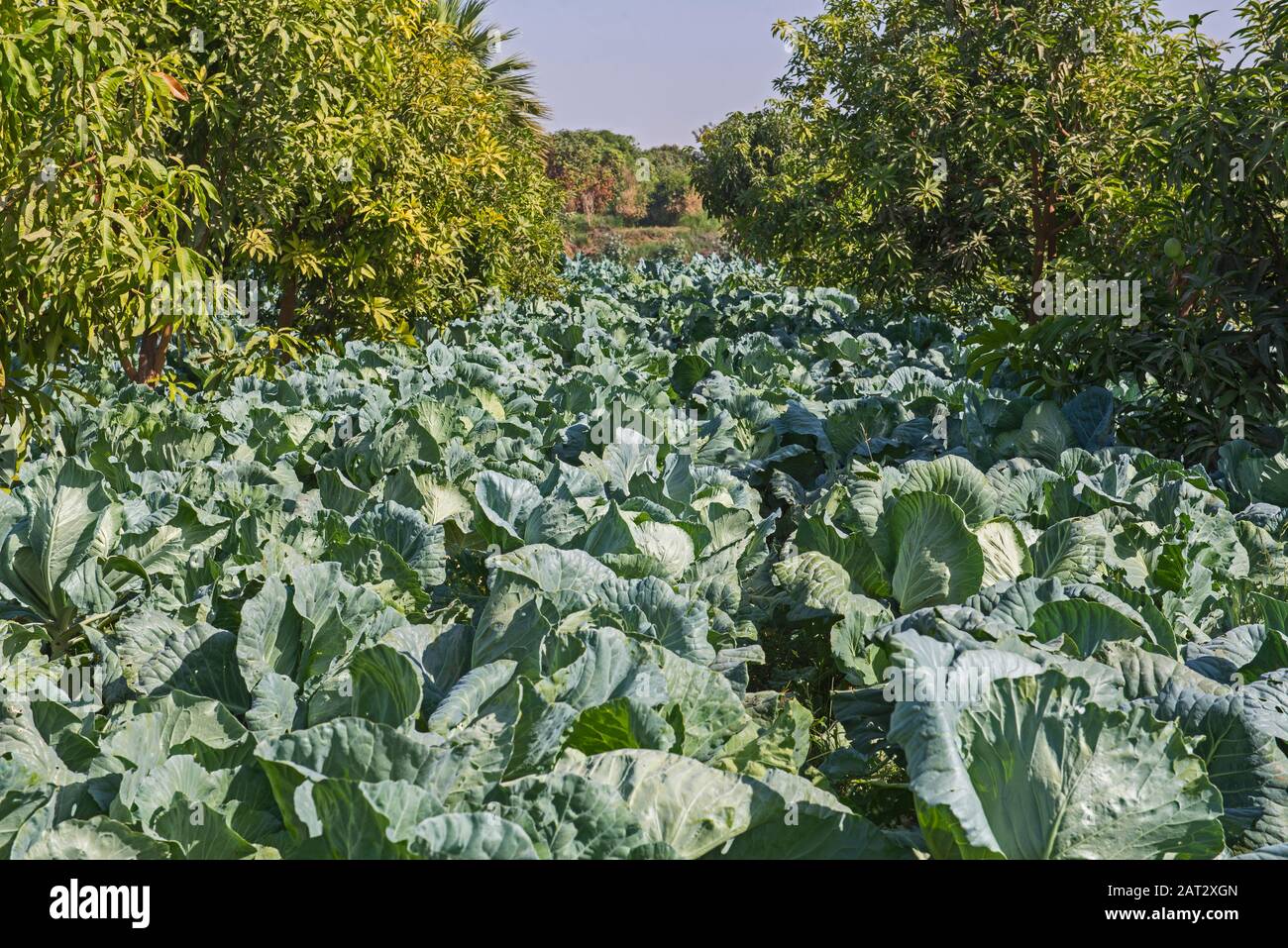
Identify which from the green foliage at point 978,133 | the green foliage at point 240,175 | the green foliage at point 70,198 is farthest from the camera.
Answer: the green foliage at point 978,133

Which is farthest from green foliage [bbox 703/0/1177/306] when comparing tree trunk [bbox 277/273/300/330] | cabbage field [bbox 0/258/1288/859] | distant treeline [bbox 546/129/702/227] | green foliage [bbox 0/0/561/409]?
distant treeline [bbox 546/129/702/227]

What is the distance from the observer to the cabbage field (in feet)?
6.12

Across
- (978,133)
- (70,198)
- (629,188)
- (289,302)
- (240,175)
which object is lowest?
(70,198)

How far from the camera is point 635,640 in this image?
8.07 ft

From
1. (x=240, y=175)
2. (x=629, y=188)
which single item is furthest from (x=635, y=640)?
(x=629, y=188)

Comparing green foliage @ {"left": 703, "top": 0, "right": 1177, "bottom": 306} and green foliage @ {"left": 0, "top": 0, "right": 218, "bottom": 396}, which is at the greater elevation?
green foliage @ {"left": 703, "top": 0, "right": 1177, "bottom": 306}

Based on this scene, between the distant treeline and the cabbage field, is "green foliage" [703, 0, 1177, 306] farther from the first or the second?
the distant treeline

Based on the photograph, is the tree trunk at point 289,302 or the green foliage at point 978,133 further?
the tree trunk at point 289,302

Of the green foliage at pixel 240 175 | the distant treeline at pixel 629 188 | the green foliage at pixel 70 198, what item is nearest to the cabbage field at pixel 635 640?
the green foliage at pixel 70 198

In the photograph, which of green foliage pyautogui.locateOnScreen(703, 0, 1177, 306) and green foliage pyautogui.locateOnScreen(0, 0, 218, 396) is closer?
green foliage pyautogui.locateOnScreen(0, 0, 218, 396)

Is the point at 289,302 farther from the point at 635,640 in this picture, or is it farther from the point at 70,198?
the point at 635,640

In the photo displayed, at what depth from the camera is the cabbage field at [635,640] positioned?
1.87 m

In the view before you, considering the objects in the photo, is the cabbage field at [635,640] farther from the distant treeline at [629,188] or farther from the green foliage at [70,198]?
the distant treeline at [629,188]

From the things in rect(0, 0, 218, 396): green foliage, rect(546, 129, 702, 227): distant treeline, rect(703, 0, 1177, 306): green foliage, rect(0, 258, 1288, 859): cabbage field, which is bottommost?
rect(0, 258, 1288, 859): cabbage field
